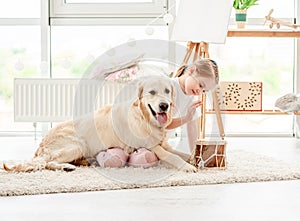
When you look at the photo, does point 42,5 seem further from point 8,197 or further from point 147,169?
point 8,197

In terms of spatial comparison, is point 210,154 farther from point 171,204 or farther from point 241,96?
point 241,96

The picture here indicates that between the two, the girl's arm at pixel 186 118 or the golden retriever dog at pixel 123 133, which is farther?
the girl's arm at pixel 186 118

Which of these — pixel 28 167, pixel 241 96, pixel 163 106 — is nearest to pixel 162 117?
pixel 163 106

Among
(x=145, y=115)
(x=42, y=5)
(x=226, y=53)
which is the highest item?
(x=42, y=5)

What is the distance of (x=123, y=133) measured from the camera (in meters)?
2.45

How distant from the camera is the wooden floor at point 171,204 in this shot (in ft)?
5.18

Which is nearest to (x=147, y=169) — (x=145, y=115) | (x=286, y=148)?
(x=145, y=115)

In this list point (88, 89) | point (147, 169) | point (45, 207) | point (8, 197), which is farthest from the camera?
point (88, 89)

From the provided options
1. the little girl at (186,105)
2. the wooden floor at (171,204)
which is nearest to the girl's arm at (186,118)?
the little girl at (186,105)

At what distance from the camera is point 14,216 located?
5.18 feet

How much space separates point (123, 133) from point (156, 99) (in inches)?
9.8

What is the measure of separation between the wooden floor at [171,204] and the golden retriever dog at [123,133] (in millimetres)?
396

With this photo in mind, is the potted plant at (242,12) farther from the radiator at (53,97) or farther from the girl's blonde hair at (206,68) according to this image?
the girl's blonde hair at (206,68)

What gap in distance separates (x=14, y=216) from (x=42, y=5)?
9.95 ft
